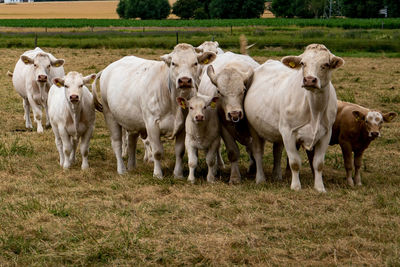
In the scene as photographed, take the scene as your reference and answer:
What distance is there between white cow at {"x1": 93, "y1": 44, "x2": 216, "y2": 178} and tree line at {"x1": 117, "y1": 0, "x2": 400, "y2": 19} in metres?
76.3

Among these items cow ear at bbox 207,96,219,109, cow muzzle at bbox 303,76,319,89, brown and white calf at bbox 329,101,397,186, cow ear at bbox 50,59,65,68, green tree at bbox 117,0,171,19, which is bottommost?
brown and white calf at bbox 329,101,397,186

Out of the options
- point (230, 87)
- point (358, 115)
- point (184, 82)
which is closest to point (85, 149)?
point (184, 82)

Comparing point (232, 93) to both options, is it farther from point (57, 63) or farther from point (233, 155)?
point (57, 63)

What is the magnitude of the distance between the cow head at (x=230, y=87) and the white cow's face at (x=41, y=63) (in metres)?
5.10

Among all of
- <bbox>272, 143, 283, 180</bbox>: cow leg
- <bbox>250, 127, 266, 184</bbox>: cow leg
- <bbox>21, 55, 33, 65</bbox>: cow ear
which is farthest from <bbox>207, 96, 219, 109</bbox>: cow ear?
<bbox>21, 55, 33, 65</bbox>: cow ear

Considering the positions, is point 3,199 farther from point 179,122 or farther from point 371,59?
point 371,59

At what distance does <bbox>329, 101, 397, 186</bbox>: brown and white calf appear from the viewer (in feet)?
27.4

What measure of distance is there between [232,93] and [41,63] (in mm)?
5742

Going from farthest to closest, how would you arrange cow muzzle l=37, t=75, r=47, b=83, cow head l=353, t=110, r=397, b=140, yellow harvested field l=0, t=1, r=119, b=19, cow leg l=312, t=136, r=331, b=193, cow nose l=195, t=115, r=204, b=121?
yellow harvested field l=0, t=1, r=119, b=19, cow muzzle l=37, t=75, r=47, b=83, cow head l=353, t=110, r=397, b=140, cow nose l=195, t=115, r=204, b=121, cow leg l=312, t=136, r=331, b=193

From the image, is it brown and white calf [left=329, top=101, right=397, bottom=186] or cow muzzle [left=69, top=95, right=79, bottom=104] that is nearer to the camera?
brown and white calf [left=329, top=101, right=397, bottom=186]

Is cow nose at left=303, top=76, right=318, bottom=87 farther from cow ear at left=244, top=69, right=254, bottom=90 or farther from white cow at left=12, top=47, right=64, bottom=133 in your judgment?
white cow at left=12, top=47, right=64, bottom=133

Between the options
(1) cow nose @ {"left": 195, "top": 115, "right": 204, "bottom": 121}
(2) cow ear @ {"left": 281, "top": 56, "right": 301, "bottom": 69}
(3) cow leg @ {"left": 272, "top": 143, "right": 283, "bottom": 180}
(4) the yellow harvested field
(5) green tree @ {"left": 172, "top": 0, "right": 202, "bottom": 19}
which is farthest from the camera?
(4) the yellow harvested field

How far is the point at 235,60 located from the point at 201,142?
1.67 m

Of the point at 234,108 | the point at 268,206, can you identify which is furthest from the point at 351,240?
the point at 234,108
